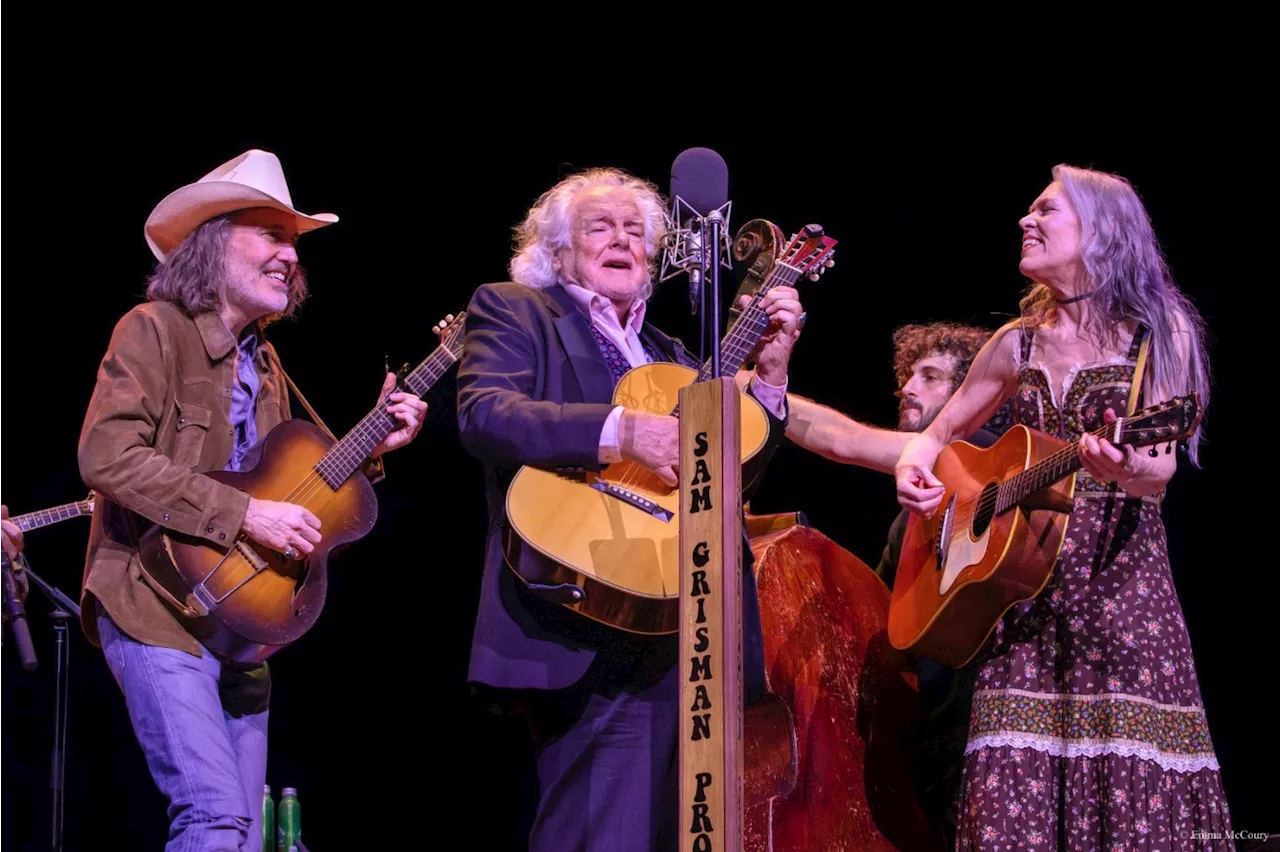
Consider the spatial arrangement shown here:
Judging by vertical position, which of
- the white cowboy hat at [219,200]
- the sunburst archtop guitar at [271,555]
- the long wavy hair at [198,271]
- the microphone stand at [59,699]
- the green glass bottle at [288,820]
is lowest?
the green glass bottle at [288,820]

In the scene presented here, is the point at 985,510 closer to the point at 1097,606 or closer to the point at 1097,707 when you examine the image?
the point at 1097,606

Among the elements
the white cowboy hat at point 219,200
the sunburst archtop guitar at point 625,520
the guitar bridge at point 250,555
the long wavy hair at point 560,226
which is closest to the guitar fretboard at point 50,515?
the white cowboy hat at point 219,200

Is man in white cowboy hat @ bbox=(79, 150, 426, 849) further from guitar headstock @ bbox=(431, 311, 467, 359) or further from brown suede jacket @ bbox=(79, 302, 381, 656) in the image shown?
guitar headstock @ bbox=(431, 311, 467, 359)

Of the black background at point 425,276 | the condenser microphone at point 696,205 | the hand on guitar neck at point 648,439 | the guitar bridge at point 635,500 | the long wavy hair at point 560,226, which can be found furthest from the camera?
the black background at point 425,276

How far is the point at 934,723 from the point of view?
13.9 ft

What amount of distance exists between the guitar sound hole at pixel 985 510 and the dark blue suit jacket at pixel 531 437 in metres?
0.64

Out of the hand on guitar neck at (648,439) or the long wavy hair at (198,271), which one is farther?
the long wavy hair at (198,271)

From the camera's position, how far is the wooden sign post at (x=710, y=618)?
2.51m

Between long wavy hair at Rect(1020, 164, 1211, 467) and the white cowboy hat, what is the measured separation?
2124 mm

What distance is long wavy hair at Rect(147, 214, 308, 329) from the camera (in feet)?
12.4

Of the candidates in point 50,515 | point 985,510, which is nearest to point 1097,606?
point 985,510

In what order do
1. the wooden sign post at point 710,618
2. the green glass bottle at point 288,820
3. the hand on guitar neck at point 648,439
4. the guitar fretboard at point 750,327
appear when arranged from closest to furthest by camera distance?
the wooden sign post at point 710,618
the hand on guitar neck at point 648,439
the guitar fretboard at point 750,327
the green glass bottle at point 288,820

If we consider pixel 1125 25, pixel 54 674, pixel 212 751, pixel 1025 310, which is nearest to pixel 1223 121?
pixel 1125 25

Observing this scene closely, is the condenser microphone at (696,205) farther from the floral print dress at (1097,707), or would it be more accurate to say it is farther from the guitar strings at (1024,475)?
the floral print dress at (1097,707)
